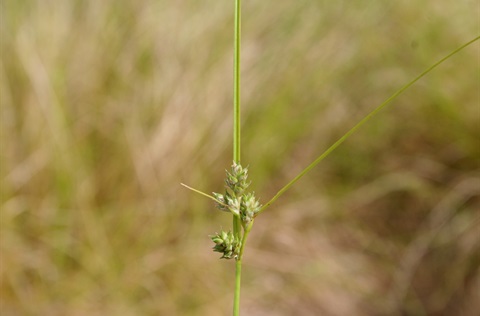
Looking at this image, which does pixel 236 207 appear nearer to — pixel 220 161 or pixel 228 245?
pixel 228 245

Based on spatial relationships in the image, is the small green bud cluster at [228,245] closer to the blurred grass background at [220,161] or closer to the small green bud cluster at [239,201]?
the small green bud cluster at [239,201]

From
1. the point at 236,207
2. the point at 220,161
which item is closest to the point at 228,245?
the point at 236,207

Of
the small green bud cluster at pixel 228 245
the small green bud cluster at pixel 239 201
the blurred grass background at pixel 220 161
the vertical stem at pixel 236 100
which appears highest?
the blurred grass background at pixel 220 161

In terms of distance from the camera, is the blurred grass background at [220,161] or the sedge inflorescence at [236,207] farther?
the blurred grass background at [220,161]

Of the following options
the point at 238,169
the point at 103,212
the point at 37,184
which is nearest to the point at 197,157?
the point at 103,212

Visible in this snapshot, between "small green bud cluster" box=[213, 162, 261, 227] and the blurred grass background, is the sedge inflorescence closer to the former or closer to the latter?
"small green bud cluster" box=[213, 162, 261, 227]

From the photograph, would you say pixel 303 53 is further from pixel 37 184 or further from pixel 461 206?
pixel 37 184

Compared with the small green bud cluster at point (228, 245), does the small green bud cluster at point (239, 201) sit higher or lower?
higher

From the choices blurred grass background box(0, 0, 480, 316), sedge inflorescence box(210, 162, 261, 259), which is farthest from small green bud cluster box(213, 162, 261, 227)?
blurred grass background box(0, 0, 480, 316)

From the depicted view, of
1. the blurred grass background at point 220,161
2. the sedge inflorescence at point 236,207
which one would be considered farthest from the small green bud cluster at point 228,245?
the blurred grass background at point 220,161
